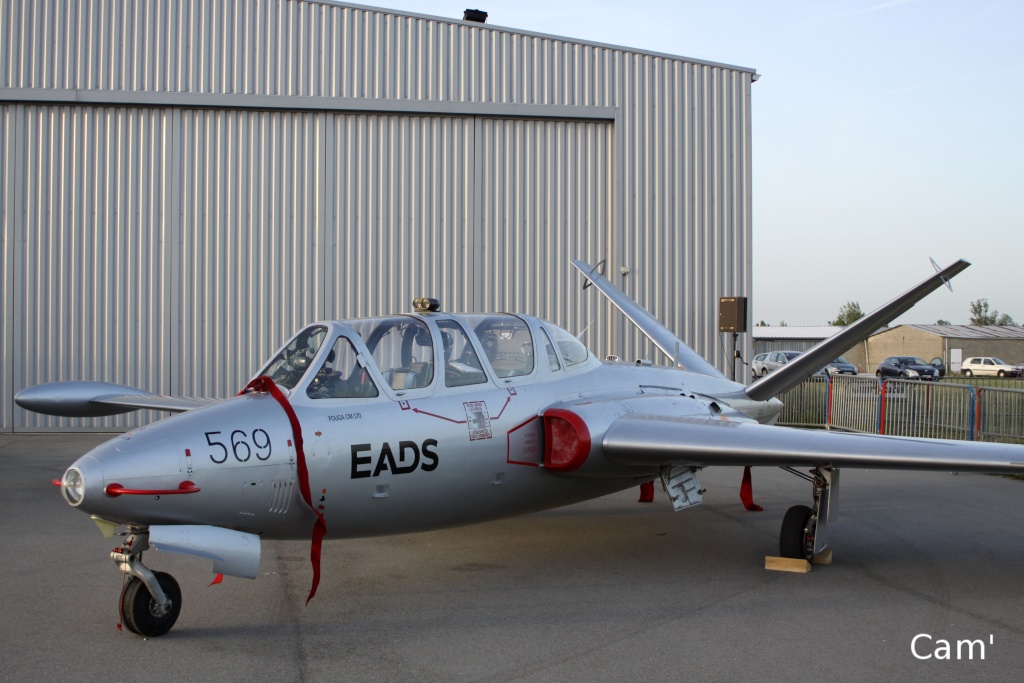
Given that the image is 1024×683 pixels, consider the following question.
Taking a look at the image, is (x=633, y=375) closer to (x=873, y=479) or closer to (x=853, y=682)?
(x=853, y=682)

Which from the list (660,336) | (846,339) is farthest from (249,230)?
(846,339)

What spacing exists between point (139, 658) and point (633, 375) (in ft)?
18.1

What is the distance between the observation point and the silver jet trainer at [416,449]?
5566mm

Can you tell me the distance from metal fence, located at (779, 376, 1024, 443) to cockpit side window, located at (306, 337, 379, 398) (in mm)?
12975

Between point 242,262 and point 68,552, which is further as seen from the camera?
point 242,262

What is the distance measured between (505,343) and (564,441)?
1.04 meters

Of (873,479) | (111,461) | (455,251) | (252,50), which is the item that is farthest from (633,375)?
(252,50)

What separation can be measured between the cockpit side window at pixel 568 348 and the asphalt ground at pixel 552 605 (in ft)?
6.38

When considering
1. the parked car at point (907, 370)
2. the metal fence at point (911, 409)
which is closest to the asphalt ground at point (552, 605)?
the metal fence at point (911, 409)

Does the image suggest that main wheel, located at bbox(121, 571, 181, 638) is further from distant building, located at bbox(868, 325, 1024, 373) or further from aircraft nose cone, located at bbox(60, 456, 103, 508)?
distant building, located at bbox(868, 325, 1024, 373)

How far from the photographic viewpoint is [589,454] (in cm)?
754

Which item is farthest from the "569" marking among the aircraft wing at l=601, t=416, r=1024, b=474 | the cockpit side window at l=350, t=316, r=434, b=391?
the aircraft wing at l=601, t=416, r=1024, b=474

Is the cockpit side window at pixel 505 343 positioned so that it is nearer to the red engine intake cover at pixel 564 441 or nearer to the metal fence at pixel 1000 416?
the red engine intake cover at pixel 564 441

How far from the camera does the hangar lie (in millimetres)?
18062
